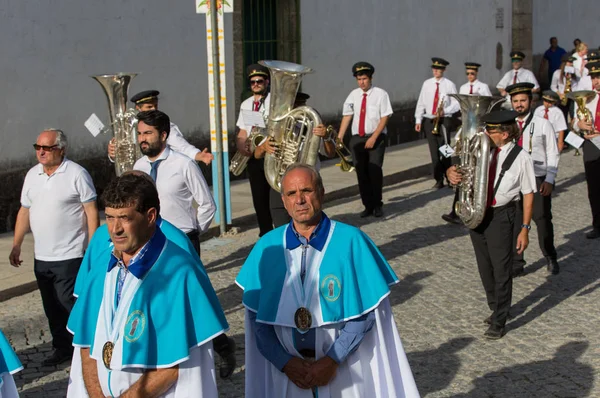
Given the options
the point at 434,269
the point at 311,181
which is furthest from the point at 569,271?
the point at 311,181

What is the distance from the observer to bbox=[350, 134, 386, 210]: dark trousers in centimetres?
1370

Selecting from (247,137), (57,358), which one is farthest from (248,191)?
(57,358)

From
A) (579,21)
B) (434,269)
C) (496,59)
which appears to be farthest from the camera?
(579,21)

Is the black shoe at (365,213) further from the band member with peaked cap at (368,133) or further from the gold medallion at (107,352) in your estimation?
the gold medallion at (107,352)

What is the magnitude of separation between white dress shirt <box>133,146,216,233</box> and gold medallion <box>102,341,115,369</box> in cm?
374

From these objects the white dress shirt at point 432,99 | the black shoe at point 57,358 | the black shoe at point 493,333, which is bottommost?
the black shoe at point 493,333

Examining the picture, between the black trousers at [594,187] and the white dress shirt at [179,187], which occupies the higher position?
the white dress shirt at [179,187]

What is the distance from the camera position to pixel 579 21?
3138 centimetres

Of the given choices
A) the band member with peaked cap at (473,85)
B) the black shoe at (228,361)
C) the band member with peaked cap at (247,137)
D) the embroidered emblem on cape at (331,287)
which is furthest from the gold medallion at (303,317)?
the band member with peaked cap at (473,85)

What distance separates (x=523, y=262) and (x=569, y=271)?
1.70ft

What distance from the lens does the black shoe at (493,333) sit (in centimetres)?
827

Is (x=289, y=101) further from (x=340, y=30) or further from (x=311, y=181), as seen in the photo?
(x=340, y=30)

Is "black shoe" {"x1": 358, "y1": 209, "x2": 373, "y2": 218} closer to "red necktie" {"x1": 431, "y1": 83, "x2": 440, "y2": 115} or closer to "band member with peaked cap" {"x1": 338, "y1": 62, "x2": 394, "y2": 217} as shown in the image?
"band member with peaked cap" {"x1": 338, "y1": 62, "x2": 394, "y2": 217}

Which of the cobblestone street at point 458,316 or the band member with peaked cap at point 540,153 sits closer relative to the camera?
the cobblestone street at point 458,316
